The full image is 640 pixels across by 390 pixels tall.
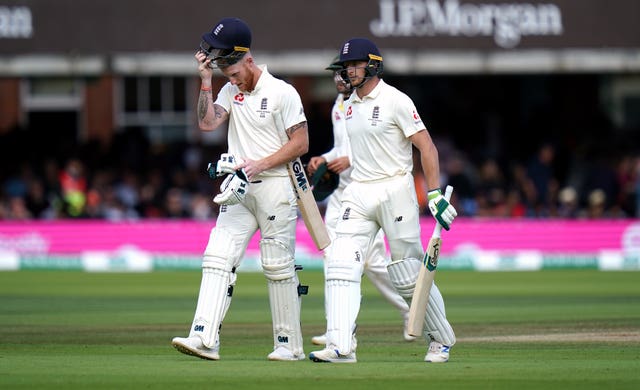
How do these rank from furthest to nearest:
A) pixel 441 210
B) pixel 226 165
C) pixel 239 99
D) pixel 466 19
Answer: pixel 466 19 → pixel 239 99 → pixel 226 165 → pixel 441 210

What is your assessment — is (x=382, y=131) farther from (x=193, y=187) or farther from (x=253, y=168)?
(x=193, y=187)

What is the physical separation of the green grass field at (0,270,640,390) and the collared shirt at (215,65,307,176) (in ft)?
4.30

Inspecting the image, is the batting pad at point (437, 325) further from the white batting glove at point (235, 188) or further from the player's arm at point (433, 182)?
the white batting glove at point (235, 188)

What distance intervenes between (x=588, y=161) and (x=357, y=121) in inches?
505

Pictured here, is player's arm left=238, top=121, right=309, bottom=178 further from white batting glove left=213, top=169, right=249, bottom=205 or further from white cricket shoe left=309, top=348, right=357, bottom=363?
white cricket shoe left=309, top=348, right=357, bottom=363

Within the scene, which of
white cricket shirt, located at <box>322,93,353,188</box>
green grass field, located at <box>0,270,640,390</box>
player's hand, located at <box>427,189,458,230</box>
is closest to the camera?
green grass field, located at <box>0,270,640,390</box>

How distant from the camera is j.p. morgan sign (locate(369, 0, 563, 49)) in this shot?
18.0 m

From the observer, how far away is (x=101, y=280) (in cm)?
1611

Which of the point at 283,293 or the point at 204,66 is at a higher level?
the point at 204,66

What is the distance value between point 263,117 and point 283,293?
1.10 metres

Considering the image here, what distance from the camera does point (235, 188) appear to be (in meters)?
7.48

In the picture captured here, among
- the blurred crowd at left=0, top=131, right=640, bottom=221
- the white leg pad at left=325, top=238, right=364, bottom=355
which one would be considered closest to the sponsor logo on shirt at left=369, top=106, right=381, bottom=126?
the white leg pad at left=325, top=238, right=364, bottom=355

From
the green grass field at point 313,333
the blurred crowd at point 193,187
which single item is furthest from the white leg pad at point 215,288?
the blurred crowd at point 193,187

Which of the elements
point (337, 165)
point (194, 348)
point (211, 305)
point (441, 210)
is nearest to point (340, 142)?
point (337, 165)
